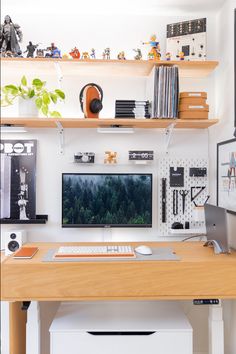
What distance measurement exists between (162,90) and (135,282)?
1.15 meters

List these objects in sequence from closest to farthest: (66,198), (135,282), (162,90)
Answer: (135,282) → (162,90) → (66,198)

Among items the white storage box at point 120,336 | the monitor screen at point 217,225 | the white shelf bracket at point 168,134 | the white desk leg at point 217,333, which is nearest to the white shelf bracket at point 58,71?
the white shelf bracket at point 168,134

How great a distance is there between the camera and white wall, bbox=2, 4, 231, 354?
99.7 inches

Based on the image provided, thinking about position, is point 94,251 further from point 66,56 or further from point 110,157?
point 66,56

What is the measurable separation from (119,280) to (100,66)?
1.31 meters

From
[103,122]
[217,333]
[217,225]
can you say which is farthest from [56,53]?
[217,333]

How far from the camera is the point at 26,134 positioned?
8.30 ft

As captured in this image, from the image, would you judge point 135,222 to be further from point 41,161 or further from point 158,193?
point 41,161

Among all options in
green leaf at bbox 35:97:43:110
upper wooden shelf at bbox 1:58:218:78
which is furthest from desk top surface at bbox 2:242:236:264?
upper wooden shelf at bbox 1:58:218:78

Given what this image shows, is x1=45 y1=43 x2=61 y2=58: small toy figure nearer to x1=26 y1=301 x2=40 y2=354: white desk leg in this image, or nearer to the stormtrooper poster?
the stormtrooper poster

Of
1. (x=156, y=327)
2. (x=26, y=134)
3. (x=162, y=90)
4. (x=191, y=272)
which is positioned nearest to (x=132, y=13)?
(x=162, y=90)

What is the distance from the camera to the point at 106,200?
248 cm

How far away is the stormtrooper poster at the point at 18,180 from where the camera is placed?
8.14 feet

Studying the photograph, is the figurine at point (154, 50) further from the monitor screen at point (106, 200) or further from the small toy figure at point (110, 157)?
the monitor screen at point (106, 200)
